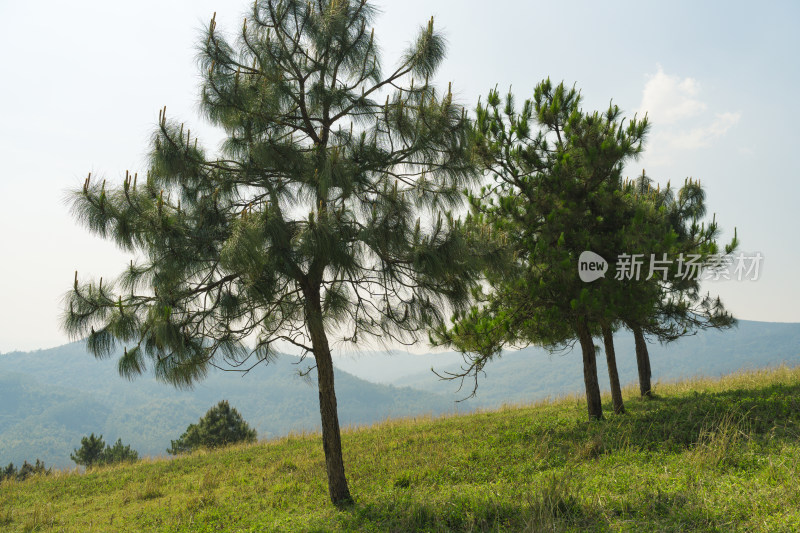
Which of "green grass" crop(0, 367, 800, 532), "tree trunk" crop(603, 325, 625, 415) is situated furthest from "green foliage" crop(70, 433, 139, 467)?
"tree trunk" crop(603, 325, 625, 415)

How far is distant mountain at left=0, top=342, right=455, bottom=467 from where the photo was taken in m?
137

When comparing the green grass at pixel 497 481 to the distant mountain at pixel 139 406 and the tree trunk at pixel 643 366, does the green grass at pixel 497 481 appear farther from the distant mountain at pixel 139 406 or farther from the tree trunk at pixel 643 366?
the distant mountain at pixel 139 406

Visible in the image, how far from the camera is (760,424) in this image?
24.9ft

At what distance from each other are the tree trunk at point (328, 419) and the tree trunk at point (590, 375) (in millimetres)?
5720

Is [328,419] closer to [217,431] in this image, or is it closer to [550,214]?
[550,214]

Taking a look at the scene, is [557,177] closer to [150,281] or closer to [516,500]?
[516,500]

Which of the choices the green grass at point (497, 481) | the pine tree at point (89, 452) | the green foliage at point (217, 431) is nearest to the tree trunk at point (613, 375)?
the green grass at point (497, 481)

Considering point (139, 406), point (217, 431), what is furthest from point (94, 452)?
point (139, 406)

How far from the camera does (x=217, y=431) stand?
20.0m

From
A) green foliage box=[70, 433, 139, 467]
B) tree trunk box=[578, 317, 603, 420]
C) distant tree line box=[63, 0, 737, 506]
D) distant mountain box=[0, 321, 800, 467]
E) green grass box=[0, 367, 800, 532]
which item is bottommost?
distant mountain box=[0, 321, 800, 467]

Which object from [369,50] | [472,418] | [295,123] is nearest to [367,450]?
[472,418]

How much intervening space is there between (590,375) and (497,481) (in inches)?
183

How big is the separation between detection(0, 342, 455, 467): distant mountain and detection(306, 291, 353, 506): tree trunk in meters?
125

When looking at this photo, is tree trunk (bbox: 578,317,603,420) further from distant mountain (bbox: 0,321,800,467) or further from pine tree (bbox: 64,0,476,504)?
distant mountain (bbox: 0,321,800,467)
